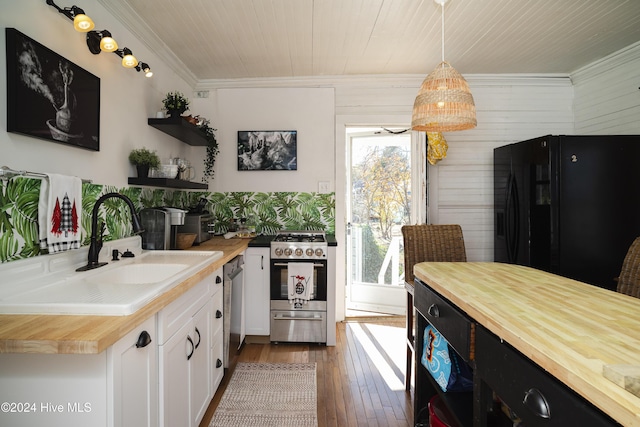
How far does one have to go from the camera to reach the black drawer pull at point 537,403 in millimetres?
763

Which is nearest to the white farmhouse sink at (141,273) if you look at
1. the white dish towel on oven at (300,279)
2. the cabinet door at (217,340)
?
the cabinet door at (217,340)

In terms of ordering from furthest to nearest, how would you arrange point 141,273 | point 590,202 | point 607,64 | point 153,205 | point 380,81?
point 380,81 → point 607,64 → point 153,205 → point 590,202 → point 141,273

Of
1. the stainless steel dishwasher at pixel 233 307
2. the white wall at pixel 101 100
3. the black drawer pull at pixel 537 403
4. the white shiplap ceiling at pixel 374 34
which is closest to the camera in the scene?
the black drawer pull at pixel 537 403

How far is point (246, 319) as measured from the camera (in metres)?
3.06

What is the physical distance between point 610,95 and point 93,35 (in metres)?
4.28

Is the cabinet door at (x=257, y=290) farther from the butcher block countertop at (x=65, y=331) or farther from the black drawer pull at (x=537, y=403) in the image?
the black drawer pull at (x=537, y=403)

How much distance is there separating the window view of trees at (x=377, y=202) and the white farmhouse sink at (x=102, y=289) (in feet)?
7.46

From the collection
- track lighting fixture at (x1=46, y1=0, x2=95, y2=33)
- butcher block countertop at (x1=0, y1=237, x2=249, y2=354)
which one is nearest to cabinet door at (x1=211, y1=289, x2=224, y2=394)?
butcher block countertop at (x1=0, y1=237, x2=249, y2=354)

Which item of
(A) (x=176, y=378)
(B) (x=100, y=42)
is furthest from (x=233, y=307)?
(B) (x=100, y=42)

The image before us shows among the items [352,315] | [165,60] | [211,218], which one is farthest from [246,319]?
[165,60]

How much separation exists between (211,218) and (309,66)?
1.80 meters

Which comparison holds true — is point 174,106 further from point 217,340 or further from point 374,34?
point 217,340

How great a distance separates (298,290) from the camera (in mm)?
2969

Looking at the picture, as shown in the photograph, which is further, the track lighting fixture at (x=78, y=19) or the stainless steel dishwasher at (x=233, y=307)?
the stainless steel dishwasher at (x=233, y=307)
